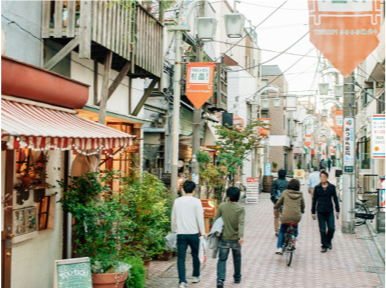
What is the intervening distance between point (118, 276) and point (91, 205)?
117 cm

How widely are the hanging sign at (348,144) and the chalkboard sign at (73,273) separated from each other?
383 inches

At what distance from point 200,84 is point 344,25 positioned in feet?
19.4

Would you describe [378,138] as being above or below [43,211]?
above

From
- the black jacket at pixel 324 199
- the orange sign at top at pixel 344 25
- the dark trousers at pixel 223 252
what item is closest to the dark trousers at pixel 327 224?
the black jacket at pixel 324 199

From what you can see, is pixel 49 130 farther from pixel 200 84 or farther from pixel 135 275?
pixel 200 84

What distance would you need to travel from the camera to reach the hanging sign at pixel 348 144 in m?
13.3

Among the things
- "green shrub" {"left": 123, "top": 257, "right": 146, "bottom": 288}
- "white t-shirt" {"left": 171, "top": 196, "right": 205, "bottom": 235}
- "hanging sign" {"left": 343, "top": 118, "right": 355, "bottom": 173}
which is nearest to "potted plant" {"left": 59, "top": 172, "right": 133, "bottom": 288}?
"green shrub" {"left": 123, "top": 257, "right": 146, "bottom": 288}

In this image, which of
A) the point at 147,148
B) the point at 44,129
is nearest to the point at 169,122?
the point at 147,148

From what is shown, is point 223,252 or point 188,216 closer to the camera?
point 188,216

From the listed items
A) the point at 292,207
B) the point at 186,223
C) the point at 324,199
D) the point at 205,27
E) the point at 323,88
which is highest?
the point at 323,88

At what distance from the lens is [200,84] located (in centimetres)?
1178

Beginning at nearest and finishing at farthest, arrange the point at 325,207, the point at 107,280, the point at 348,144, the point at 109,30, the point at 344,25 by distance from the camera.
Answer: the point at 344,25, the point at 107,280, the point at 109,30, the point at 325,207, the point at 348,144

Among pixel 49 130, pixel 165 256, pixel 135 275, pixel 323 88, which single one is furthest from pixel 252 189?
pixel 49 130

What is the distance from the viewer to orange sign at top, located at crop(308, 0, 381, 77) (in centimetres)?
622
